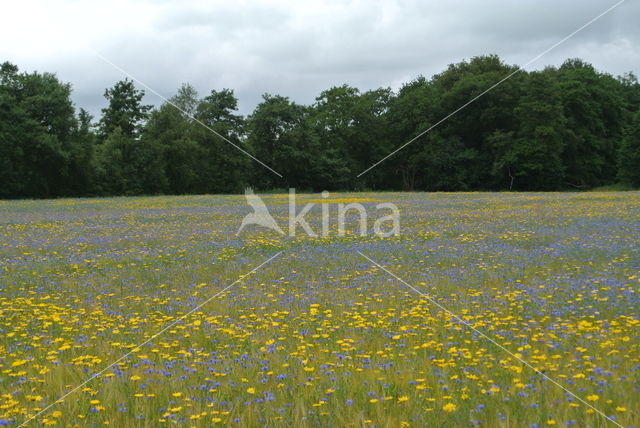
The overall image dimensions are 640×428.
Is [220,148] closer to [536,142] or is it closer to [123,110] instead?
[123,110]

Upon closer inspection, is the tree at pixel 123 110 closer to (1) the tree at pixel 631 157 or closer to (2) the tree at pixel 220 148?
(2) the tree at pixel 220 148

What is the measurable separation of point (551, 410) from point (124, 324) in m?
5.43

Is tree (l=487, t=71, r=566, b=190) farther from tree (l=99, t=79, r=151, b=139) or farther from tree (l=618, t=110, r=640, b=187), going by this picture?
tree (l=99, t=79, r=151, b=139)

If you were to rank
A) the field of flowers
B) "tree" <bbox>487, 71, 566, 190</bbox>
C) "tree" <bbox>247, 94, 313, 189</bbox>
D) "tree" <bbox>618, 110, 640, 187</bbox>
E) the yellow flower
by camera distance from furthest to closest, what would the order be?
1. "tree" <bbox>247, 94, 313, 189</bbox>
2. "tree" <bbox>487, 71, 566, 190</bbox>
3. "tree" <bbox>618, 110, 640, 187</bbox>
4. the field of flowers
5. the yellow flower

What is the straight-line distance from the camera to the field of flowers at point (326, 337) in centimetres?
446

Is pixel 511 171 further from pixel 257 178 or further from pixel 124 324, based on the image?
pixel 124 324

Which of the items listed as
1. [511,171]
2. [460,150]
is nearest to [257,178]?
[460,150]

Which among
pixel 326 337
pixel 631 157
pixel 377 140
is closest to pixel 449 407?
pixel 326 337

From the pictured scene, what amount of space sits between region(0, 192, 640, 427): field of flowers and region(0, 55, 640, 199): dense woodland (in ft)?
172

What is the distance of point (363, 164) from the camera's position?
272ft

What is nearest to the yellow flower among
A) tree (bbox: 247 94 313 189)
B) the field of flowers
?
the field of flowers

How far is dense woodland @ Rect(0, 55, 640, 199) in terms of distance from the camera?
67188 millimetres

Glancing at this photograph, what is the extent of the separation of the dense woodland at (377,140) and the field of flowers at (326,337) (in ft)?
172

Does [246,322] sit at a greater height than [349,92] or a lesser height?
lesser
